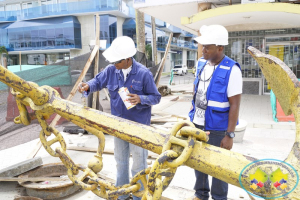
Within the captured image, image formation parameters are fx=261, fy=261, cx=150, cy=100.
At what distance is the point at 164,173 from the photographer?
1.16 m

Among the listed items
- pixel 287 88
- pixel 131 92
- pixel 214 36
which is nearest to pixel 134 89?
pixel 131 92

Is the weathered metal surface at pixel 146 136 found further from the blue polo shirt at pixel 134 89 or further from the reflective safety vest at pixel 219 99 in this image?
the reflective safety vest at pixel 219 99

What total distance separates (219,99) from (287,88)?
1252mm

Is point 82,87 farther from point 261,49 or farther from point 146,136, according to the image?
point 261,49

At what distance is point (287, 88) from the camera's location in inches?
47.2

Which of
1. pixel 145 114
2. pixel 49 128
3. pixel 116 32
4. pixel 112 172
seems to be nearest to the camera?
pixel 49 128

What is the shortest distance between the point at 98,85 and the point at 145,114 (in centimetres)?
60

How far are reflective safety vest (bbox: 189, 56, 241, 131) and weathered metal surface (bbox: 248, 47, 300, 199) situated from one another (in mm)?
1076


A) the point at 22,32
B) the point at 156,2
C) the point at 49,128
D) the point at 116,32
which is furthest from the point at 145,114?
the point at 22,32

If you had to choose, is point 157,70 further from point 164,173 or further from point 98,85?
point 164,173

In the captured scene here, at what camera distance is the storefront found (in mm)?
11195

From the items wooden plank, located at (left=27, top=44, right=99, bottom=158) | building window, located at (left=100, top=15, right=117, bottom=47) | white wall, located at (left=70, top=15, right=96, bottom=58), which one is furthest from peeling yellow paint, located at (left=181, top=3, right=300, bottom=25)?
white wall, located at (left=70, top=15, right=96, bottom=58)

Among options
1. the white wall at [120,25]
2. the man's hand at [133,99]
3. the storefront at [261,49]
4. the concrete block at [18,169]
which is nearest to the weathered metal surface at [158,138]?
the man's hand at [133,99]

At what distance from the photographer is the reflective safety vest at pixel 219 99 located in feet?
7.91
